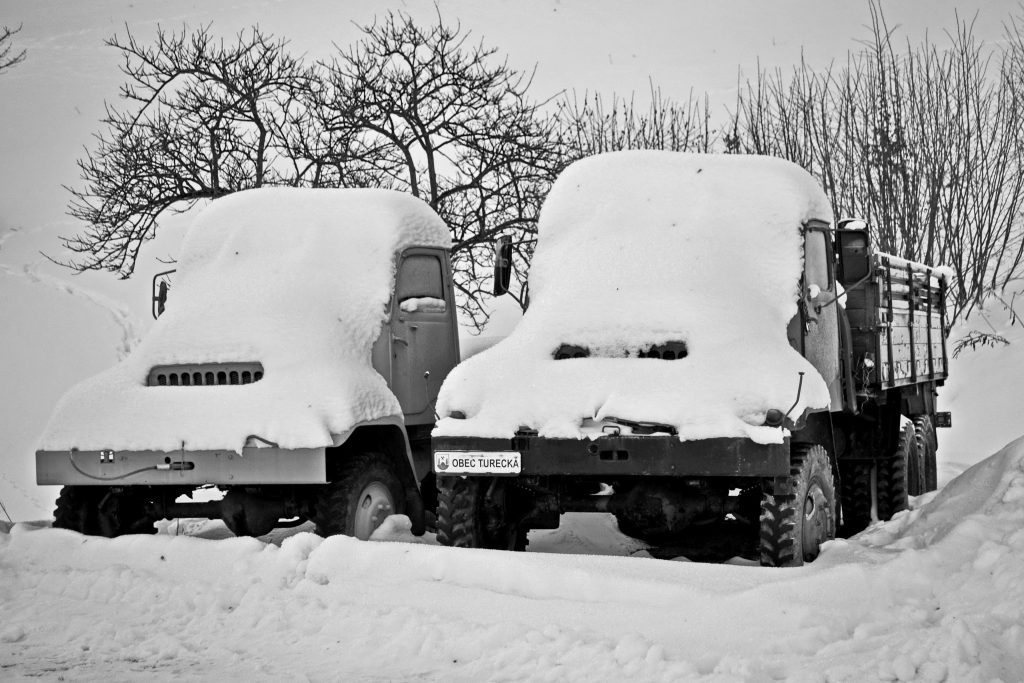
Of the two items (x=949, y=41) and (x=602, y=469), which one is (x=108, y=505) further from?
(x=949, y=41)

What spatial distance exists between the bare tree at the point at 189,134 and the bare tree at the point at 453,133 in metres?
0.86

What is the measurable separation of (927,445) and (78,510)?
753 cm

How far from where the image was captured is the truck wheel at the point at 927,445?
1131 centimetres

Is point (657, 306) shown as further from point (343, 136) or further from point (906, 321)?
point (343, 136)

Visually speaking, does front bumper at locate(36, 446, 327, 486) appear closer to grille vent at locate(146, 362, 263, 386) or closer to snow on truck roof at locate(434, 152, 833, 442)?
grille vent at locate(146, 362, 263, 386)

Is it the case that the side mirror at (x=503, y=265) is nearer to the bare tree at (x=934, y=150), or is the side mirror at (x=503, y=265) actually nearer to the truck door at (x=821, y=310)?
the truck door at (x=821, y=310)

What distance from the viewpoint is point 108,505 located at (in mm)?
8820

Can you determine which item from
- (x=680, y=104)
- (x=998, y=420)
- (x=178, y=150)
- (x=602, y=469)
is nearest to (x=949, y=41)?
(x=680, y=104)

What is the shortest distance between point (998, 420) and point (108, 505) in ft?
44.2

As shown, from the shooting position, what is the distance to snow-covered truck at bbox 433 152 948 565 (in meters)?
6.76

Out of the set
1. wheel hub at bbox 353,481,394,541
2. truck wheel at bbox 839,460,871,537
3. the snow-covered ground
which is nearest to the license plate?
the snow-covered ground

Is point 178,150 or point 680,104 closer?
point 178,150

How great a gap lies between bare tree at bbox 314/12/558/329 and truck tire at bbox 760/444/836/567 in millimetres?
10396

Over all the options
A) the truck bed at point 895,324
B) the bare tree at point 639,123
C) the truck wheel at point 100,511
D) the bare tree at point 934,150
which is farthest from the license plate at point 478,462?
the bare tree at point 639,123
